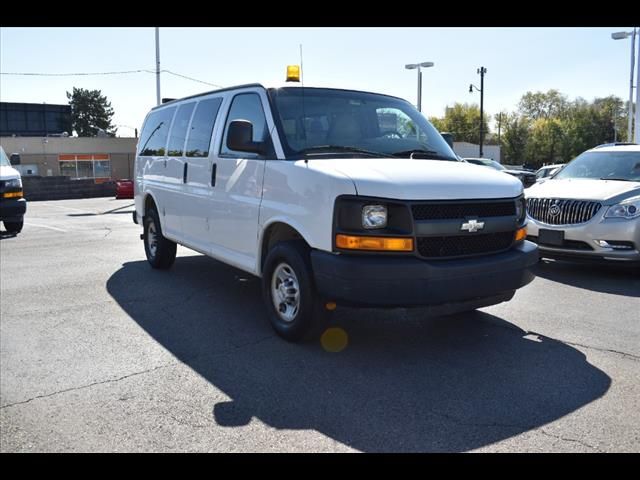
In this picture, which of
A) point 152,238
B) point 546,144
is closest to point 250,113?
point 152,238

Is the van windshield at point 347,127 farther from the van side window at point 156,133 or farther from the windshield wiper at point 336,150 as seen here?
the van side window at point 156,133

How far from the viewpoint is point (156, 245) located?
7.73m

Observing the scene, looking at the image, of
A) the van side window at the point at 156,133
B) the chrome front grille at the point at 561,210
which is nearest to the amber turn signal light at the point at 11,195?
the van side window at the point at 156,133

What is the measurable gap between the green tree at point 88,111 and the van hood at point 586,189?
357 feet

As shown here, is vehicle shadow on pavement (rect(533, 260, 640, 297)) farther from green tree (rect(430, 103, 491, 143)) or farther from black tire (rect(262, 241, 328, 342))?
green tree (rect(430, 103, 491, 143))

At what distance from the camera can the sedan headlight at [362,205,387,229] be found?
4.10 meters

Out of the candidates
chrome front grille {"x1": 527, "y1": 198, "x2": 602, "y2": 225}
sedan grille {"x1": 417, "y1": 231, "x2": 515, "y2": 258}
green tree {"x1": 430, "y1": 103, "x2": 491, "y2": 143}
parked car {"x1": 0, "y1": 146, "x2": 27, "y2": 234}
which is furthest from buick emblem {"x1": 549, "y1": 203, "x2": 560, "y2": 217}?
green tree {"x1": 430, "y1": 103, "x2": 491, "y2": 143}

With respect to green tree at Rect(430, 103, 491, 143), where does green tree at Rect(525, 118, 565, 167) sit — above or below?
below

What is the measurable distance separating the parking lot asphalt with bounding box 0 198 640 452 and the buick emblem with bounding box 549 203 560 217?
1.16 meters

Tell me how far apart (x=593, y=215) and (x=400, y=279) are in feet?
14.4

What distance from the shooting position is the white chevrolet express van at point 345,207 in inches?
161

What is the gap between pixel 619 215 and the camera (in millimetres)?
7215

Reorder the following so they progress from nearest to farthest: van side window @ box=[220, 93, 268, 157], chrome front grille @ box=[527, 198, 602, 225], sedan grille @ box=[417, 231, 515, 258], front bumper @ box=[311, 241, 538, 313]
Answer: front bumper @ box=[311, 241, 538, 313] < sedan grille @ box=[417, 231, 515, 258] < van side window @ box=[220, 93, 268, 157] < chrome front grille @ box=[527, 198, 602, 225]

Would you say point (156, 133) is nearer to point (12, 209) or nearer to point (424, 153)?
point (424, 153)
